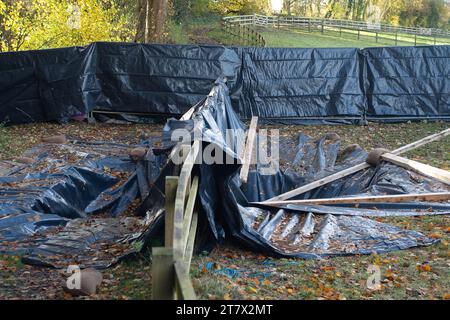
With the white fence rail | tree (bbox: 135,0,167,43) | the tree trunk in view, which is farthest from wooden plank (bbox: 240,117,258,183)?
the white fence rail

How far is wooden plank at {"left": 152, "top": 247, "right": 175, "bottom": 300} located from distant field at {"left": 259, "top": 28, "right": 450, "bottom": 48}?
3240 cm

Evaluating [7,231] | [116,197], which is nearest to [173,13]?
[116,197]

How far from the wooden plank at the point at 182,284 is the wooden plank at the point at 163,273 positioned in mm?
73

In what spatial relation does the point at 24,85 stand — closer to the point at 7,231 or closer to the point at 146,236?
the point at 7,231

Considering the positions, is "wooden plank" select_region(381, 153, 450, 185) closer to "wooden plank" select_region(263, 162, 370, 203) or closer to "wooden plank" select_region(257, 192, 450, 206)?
"wooden plank" select_region(263, 162, 370, 203)

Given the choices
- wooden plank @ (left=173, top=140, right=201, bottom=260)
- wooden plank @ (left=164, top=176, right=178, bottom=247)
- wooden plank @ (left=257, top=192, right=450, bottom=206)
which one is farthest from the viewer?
wooden plank @ (left=257, top=192, right=450, bottom=206)

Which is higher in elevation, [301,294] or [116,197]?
[301,294]

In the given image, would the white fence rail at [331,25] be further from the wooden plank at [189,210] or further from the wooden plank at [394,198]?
the wooden plank at [189,210]

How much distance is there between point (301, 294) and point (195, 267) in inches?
39.2

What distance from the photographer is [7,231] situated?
7.14 metres

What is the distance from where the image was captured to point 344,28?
46.2 meters

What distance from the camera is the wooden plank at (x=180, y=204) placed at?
13.3 ft

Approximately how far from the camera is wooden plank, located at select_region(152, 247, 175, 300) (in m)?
3.80

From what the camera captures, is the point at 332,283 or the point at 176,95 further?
the point at 176,95
